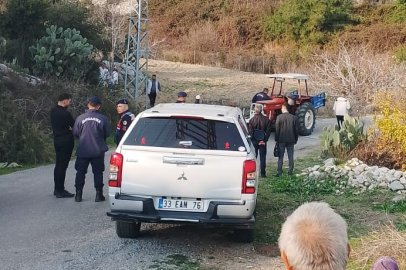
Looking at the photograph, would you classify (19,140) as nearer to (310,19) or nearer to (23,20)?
(23,20)

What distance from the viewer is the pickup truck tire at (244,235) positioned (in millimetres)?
7796

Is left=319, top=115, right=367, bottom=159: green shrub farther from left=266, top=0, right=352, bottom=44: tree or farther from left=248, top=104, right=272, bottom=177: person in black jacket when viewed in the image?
left=266, top=0, right=352, bottom=44: tree

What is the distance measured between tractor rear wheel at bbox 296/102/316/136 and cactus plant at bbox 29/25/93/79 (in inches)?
277

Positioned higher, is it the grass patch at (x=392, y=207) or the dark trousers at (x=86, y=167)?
the dark trousers at (x=86, y=167)

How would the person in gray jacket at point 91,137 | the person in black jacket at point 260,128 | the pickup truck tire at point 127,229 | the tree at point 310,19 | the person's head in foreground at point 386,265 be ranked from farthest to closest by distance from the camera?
1. the tree at point 310,19
2. the person in black jacket at point 260,128
3. the person in gray jacket at point 91,137
4. the pickup truck tire at point 127,229
5. the person's head in foreground at point 386,265

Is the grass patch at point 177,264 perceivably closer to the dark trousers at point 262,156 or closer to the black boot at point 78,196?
the black boot at point 78,196

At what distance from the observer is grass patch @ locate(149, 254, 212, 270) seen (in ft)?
22.2

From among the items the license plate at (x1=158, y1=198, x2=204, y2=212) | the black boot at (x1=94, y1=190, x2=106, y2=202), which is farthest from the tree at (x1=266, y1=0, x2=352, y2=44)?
the license plate at (x1=158, y1=198, x2=204, y2=212)

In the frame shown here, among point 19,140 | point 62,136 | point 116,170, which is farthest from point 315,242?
point 19,140

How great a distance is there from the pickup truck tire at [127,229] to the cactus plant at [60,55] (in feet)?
40.4

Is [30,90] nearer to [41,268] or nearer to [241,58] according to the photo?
[41,268]

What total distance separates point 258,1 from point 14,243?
5823cm

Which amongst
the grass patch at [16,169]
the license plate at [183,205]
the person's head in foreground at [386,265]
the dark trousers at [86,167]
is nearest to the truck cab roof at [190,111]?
the license plate at [183,205]

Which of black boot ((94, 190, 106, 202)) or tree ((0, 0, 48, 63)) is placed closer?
black boot ((94, 190, 106, 202))
